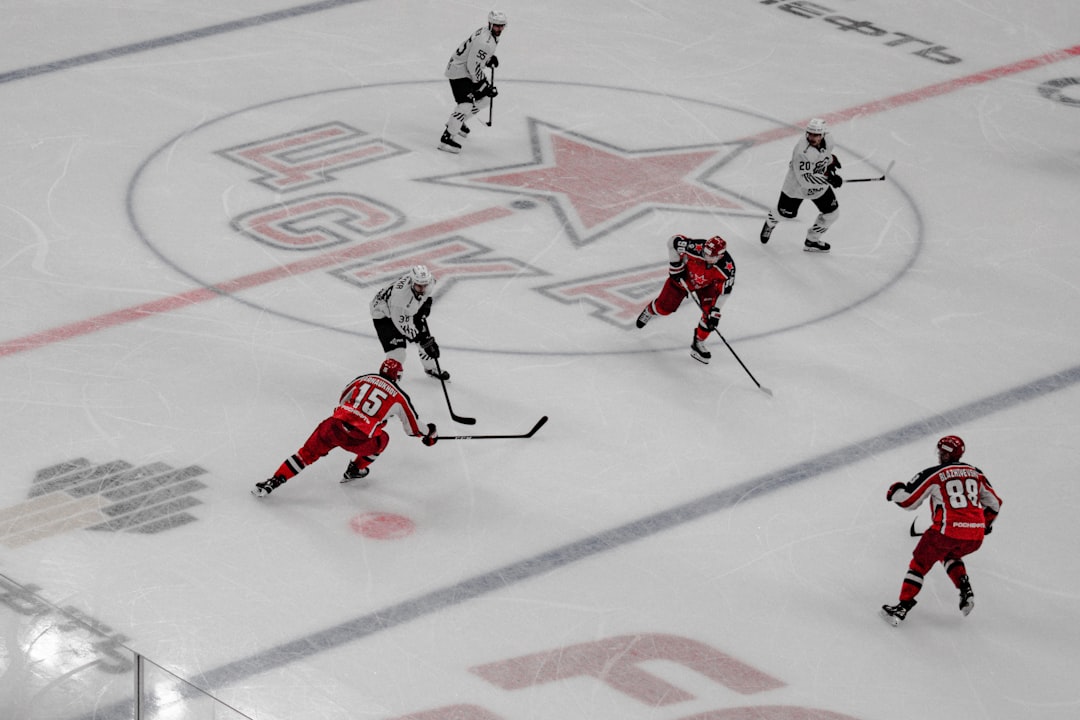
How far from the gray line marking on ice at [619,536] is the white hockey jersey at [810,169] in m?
1.56

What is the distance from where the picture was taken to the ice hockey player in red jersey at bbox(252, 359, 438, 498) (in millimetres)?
6664

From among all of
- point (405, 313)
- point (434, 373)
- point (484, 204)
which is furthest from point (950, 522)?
point (484, 204)

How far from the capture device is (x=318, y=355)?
7902 millimetres

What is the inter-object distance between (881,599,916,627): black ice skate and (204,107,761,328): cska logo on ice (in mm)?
2499

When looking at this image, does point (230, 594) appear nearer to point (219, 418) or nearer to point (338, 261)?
point (219, 418)

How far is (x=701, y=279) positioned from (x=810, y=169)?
4.40 feet

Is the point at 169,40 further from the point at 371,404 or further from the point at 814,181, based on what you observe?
the point at 371,404

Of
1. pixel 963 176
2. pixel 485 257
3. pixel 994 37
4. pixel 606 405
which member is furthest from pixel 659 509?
pixel 994 37

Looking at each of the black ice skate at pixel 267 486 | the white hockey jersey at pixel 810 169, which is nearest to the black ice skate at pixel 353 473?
the black ice skate at pixel 267 486

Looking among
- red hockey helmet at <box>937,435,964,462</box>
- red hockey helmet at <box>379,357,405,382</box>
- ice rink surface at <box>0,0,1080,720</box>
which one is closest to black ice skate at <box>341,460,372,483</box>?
ice rink surface at <box>0,0,1080,720</box>

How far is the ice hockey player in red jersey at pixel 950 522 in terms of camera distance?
20.5 ft

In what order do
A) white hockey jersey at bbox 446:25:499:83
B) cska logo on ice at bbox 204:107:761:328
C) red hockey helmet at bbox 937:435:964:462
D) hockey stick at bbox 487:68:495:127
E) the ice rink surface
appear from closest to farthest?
the ice rink surface → red hockey helmet at bbox 937:435:964:462 → cska logo on ice at bbox 204:107:761:328 → white hockey jersey at bbox 446:25:499:83 → hockey stick at bbox 487:68:495:127

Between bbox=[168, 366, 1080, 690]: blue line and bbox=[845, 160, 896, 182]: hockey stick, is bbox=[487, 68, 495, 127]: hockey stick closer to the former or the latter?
bbox=[845, 160, 896, 182]: hockey stick

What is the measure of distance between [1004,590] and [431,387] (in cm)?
255
